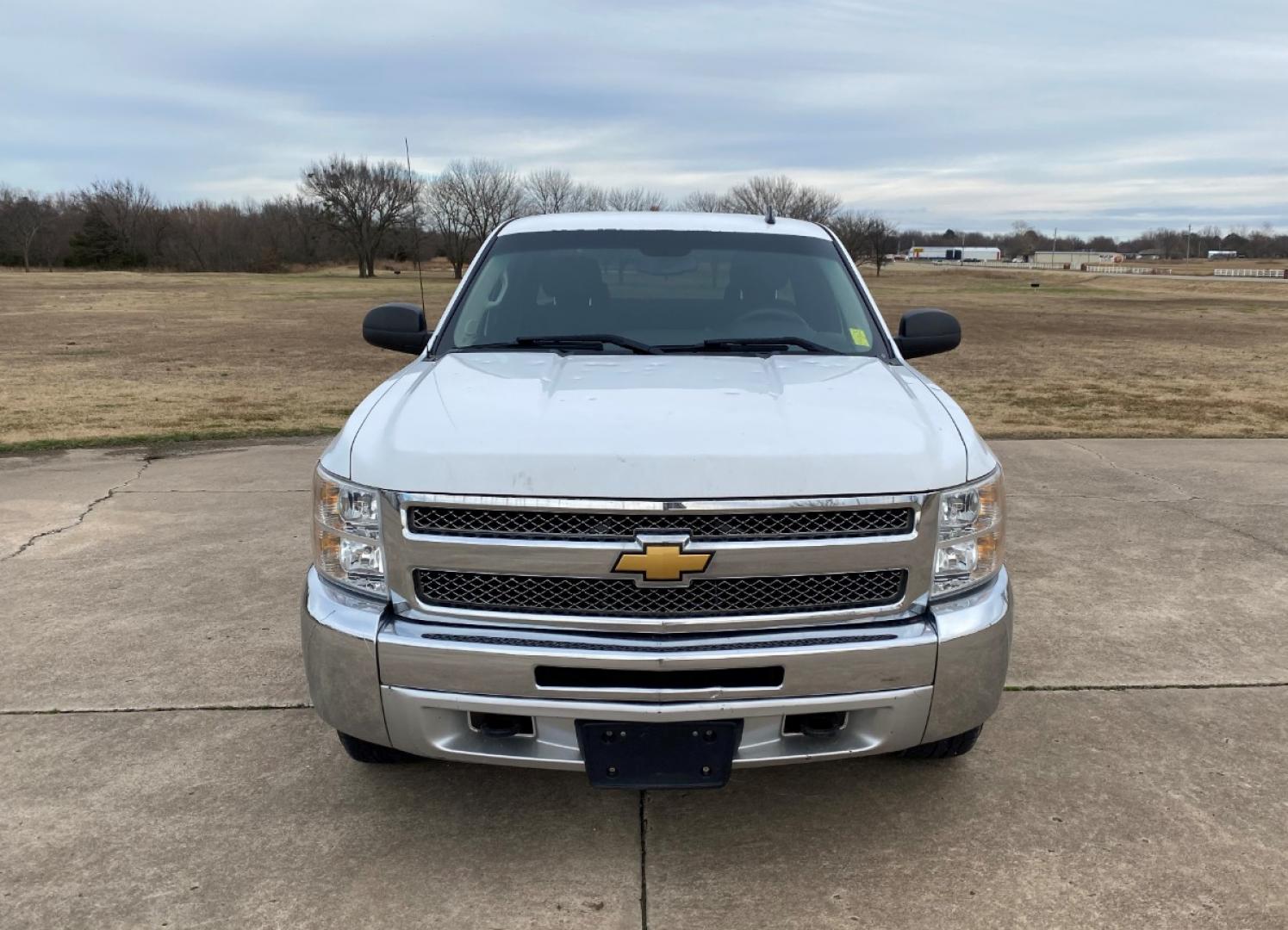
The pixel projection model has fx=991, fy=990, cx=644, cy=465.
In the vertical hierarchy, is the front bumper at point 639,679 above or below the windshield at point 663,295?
below

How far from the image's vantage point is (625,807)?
304 cm

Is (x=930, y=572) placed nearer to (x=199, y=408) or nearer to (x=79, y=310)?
(x=199, y=408)

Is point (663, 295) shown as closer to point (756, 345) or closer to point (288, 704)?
point (756, 345)

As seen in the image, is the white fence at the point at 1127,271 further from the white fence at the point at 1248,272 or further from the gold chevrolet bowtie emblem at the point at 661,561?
the gold chevrolet bowtie emblem at the point at 661,561

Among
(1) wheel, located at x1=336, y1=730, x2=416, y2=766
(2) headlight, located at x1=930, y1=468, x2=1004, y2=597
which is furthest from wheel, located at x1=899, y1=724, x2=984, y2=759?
(1) wheel, located at x1=336, y1=730, x2=416, y2=766

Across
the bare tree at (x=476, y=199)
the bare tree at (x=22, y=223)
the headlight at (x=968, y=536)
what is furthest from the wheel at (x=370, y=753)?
the bare tree at (x=22, y=223)

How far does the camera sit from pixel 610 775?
249 cm

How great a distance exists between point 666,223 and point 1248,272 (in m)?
117

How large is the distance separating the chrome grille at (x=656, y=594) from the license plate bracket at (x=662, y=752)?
0.28 meters

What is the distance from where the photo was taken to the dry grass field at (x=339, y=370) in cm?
1023

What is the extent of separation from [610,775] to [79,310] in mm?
34525

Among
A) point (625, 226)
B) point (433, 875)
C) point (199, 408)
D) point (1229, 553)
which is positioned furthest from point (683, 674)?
point (199, 408)

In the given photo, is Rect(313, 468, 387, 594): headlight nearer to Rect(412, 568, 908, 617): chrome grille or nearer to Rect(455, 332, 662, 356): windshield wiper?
Rect(412, 568, 908, 617): chrome grille

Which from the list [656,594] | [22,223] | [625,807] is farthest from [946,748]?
[22,223]
